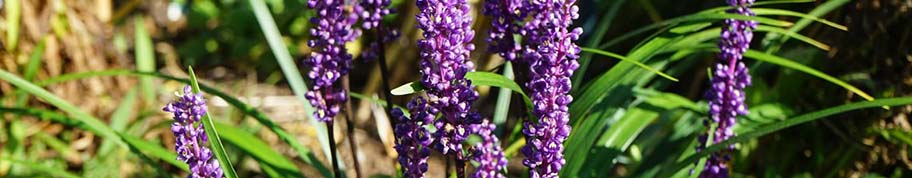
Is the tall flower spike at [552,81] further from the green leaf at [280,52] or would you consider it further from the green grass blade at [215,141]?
the green leaf at [280,52]

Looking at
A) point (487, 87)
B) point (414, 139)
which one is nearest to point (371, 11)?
point (414, 139)

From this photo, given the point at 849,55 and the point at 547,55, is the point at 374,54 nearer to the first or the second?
the point at 547,55

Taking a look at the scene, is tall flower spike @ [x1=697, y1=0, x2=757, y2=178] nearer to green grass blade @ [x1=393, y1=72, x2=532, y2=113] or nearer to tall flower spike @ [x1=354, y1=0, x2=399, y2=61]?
green grass blade @ [x1=393, y1=72, x2=532, y2=113]

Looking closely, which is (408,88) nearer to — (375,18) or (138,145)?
(375,18)

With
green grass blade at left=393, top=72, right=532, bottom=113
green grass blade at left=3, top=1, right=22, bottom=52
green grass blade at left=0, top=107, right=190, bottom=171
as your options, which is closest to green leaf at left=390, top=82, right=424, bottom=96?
green grass blade at left=393, top=72, right=532, bottom=113

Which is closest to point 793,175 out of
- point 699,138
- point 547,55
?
point 699,138

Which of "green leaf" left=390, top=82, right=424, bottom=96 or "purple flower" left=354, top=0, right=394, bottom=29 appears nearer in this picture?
"green leaf" left=390, top=82, right=424, bottom=96

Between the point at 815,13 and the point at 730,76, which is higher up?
the point at 815,13
